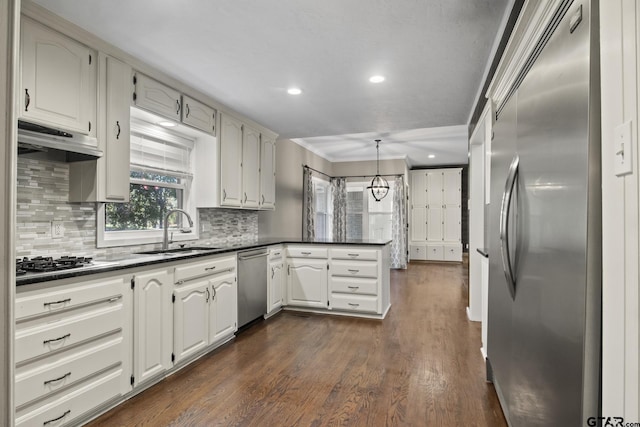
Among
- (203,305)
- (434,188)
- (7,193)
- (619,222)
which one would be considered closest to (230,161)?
(203,305)

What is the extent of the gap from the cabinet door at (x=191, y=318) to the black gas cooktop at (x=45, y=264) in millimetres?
704

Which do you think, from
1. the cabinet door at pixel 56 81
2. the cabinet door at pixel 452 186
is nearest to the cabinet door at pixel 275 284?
the cabinet door at pixel 56 81

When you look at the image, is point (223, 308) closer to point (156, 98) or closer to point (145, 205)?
point (145, 205)

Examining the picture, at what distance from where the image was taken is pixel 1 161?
1218 mm

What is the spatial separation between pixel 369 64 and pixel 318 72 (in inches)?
16.9

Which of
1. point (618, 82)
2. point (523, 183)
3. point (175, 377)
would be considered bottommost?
point (175, 377)

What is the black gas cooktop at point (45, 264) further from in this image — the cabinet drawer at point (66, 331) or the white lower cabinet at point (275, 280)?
the white lower cabinet at point (275, 280)

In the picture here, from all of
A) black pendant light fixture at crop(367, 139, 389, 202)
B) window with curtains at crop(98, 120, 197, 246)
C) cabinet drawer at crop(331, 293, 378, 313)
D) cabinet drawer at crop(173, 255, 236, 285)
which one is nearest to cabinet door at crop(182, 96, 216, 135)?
window with curtains at crop(98, 120, 197, 246)

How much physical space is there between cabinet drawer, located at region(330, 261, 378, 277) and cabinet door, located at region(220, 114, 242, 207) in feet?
4.54

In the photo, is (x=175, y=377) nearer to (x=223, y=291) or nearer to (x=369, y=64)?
(x=223, y=291)

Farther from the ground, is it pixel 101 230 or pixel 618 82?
pixel 618 82

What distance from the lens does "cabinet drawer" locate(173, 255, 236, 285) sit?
269 cm

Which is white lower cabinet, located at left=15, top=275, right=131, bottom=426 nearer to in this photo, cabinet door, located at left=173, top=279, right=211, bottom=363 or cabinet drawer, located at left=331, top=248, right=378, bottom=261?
cabinet door, located at left=173, top=279, right=211, bottom=363

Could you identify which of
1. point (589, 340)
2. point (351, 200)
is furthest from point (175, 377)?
point (351, 200)
